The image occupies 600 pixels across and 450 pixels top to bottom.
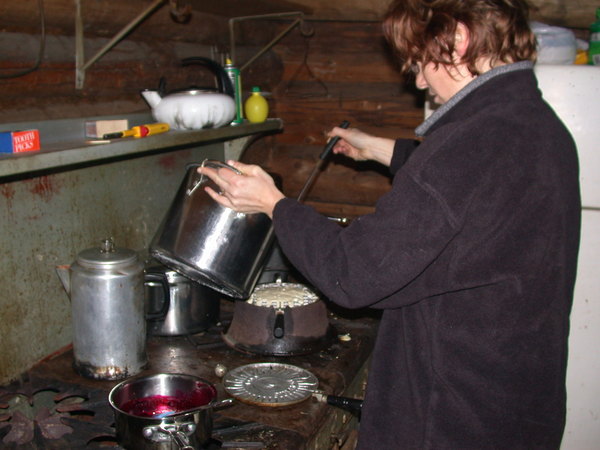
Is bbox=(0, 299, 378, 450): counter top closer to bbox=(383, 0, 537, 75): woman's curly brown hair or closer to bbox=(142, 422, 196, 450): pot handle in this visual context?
bbox=(142, 422, 196, 450): pot handle

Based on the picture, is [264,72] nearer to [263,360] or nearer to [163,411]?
[263,360]

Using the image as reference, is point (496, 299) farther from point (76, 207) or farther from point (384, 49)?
point (384, 49)

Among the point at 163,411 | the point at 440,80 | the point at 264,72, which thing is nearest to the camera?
the point at 440,80

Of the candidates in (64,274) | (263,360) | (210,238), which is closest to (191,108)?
(210,238)

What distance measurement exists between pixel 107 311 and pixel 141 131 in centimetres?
43

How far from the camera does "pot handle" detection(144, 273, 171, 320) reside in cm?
152

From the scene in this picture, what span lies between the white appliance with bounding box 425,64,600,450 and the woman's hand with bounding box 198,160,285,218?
2.84 ft

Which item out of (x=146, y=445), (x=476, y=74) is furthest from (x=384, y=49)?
(x=146, y=445)

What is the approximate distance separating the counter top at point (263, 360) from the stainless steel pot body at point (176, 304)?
32mm

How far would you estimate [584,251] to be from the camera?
5.82ft

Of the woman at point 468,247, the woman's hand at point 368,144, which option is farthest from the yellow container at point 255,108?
the woman at point 468,247

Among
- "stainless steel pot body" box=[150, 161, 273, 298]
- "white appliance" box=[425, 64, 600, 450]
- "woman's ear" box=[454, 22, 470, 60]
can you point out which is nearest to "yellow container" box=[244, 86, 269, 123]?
"white appliance" box=[425, 64, 600, 450]

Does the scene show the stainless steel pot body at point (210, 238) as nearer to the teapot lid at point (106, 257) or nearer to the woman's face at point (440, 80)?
the teapot lid at point (106, 257)

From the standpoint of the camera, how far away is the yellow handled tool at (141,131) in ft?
4.72
